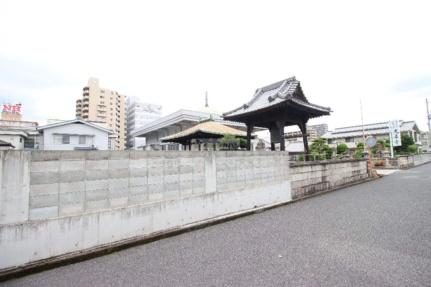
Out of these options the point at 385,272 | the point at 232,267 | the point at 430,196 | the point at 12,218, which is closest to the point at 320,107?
the point at 430,196

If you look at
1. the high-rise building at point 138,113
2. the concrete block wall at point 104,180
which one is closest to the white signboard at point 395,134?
the concrete block wall at point 104,180

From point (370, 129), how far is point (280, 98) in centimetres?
5507

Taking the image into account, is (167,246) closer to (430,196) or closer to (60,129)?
(430,196)

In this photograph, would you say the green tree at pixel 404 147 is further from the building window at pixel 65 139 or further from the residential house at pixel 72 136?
the building window at pixel 65 139

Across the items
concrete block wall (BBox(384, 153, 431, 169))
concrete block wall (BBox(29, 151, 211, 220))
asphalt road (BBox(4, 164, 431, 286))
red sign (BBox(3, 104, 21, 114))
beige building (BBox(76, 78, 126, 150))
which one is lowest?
asphalt road (BBox(4, 164, 431, 286))

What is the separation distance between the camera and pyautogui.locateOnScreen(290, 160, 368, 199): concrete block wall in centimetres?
865

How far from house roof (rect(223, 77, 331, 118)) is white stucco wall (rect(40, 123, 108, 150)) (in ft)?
73.9

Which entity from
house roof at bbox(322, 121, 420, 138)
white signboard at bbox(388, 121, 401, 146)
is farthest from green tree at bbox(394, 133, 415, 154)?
house roof at bbox(322, 121, 420, 138)

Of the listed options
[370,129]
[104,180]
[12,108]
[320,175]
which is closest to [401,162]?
[320,175]

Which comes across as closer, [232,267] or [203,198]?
[232,267]

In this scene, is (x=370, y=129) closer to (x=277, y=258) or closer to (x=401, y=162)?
(x=401, y=162)

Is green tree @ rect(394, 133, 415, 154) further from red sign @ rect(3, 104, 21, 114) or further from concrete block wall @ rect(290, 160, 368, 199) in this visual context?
red sign @ rect(3, 104, 21, 114)

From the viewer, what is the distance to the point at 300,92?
37.2 ft

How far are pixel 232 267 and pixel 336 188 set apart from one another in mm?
9545
